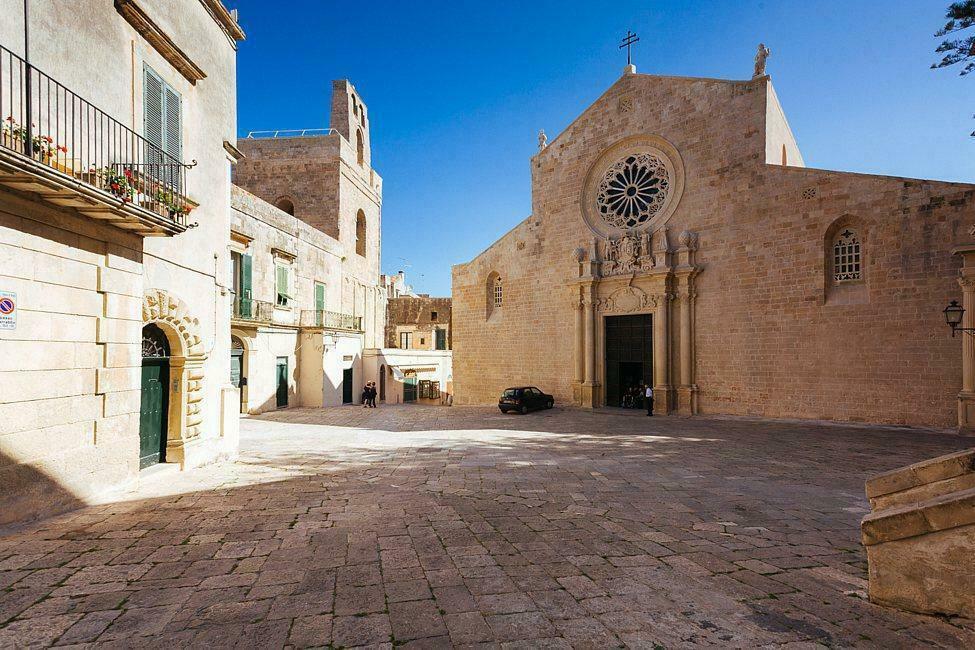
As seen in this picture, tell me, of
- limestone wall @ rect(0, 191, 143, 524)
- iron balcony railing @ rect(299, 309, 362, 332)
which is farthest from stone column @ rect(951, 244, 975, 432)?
iron balcony railing @ rect(299, 309, 362, 332)

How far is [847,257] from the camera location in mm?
14055

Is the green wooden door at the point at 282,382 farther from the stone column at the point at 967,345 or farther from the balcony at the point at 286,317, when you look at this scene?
the stone column at the point at 967,345

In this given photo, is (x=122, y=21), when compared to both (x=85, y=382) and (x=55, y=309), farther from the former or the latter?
(x=85, y=382)

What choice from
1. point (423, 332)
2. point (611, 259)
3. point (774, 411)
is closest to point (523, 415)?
point (611, 259)

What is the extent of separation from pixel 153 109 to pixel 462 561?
7.92 m

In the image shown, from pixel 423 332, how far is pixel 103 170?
32968mm

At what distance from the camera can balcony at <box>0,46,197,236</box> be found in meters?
4.73

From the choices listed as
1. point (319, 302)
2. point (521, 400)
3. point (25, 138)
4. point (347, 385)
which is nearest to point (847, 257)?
point (521, 400)

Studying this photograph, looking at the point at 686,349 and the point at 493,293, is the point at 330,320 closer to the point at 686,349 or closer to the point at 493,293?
the point at 493,293

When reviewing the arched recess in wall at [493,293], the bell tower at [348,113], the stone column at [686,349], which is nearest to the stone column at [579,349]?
the stone column at [686,349]

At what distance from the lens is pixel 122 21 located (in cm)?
673

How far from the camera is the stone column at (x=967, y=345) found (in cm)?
1117

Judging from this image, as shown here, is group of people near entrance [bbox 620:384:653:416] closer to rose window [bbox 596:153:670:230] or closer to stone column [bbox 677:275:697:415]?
stone column [bbox 677:275:697:415]

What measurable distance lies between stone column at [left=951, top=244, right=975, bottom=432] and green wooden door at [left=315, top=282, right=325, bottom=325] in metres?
21.1
